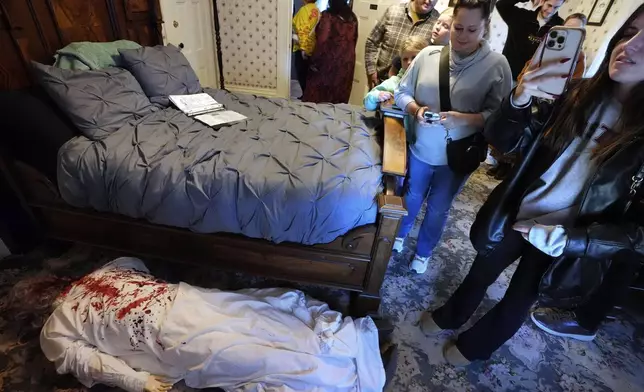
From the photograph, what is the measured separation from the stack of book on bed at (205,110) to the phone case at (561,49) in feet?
4.60

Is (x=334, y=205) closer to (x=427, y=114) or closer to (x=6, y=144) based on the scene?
(x=427, y=114)

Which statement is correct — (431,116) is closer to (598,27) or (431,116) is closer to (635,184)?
(635,184)

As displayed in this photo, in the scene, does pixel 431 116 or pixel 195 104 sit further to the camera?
pixel 195 104

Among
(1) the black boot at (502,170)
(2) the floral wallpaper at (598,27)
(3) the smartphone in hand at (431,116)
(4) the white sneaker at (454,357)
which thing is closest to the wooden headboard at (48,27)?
(3) the smartphone in hand at (431,116)

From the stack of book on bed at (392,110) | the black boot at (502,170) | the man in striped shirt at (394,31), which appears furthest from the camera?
the black boot at (502,170)

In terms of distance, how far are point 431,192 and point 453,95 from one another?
1.60 ft

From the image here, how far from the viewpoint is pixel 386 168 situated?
127 cm

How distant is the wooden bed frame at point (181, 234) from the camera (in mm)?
1277

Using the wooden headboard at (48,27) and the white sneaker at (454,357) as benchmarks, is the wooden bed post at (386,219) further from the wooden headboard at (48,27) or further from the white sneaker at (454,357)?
the wooden headboard at (48,27)

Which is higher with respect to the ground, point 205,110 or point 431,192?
point 205,110

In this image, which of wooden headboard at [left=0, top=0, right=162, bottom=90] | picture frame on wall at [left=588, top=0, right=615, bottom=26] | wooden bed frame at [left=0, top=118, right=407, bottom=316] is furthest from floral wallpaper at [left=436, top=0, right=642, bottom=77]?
wooden headboard at [left=0, top=0, right=162, bottom=90]

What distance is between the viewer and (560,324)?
149cm

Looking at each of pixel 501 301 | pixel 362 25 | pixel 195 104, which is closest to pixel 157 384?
pixel 501 301

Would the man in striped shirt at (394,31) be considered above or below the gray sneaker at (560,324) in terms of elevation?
above
